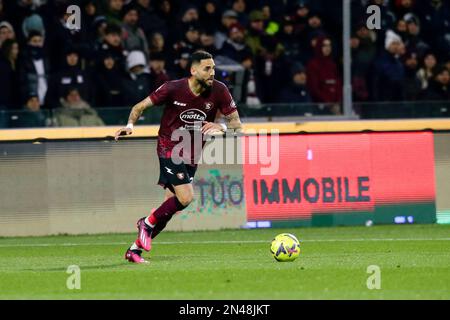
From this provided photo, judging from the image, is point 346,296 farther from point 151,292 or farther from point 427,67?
point 427,67

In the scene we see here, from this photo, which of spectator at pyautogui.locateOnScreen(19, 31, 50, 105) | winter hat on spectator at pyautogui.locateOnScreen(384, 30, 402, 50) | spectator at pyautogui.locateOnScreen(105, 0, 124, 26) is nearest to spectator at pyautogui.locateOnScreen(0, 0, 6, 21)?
spectator at pyautogui.locateOnScreen(19, 31, 50, 105)

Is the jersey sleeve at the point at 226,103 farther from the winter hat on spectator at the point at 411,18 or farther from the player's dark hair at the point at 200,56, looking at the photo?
the winter hat on spectator at the point at 411,18

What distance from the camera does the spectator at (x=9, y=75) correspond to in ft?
63.5

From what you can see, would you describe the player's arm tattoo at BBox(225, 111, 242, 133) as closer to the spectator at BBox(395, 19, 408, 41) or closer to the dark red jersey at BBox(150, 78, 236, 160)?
the dark red jersey at BBox(150, 78, 236, 160)

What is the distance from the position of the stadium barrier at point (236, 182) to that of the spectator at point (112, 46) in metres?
1.52

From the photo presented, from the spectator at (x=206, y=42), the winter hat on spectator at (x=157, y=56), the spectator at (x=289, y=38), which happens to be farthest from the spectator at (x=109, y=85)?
the spectator at (x=289, y=38)

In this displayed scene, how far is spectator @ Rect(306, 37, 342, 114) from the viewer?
21312 mm

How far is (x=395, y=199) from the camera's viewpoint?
63.0 feet

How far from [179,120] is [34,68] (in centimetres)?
618

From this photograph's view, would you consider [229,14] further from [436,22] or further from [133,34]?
[436,22]

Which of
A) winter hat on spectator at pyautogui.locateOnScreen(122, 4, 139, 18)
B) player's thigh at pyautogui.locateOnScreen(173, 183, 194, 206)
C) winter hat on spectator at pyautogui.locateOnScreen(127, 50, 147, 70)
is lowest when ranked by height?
player's thigh at pyautogui.locateOnScreen(173, 183, 194, 206)

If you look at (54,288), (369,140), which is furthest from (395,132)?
(54,288)

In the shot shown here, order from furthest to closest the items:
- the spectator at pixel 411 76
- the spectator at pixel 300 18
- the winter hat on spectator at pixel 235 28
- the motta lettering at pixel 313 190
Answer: the spectator at pixel 300 18 < the spectator at pixel 411 76 < the winter hat on spectator at pixel 235 28 < the motta lettering at pixel 313 190

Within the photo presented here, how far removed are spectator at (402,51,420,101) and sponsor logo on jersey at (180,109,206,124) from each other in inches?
321
